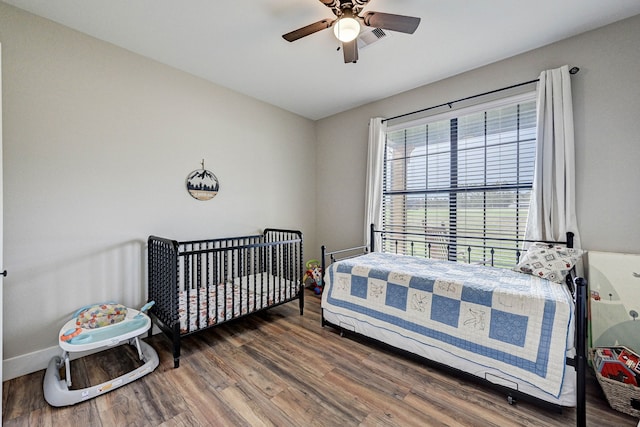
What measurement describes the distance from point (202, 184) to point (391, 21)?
227 cm

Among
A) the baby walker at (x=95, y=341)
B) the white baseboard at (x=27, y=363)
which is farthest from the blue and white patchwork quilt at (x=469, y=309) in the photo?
the white baseboard at (x=27, y=363)

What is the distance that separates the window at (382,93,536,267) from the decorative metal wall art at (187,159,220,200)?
2064 mm

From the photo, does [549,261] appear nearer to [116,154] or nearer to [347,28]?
[347,28]

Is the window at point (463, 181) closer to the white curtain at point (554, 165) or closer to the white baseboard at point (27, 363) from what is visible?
the white curtain at point (554, 165)

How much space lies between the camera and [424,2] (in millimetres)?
1827

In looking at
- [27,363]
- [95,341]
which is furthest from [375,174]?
[27,363]

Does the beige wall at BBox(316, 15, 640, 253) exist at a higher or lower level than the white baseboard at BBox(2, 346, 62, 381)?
higher

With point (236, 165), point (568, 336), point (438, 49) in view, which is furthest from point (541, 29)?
point (236, 165)

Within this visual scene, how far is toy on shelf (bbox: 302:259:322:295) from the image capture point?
3680mm

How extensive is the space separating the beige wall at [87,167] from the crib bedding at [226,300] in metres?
0.58

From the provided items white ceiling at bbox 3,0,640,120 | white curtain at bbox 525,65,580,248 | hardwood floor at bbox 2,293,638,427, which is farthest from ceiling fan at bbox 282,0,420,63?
hardwood floor at bbox 2,293,638,427

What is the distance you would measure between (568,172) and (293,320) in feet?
9.15

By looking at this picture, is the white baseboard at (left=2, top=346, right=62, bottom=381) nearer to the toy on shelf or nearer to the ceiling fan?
the toy on shelf

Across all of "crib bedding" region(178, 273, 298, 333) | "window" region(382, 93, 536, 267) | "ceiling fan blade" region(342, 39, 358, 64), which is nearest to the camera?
"ceiling fan blade" region(342, 39, 358, 64)
